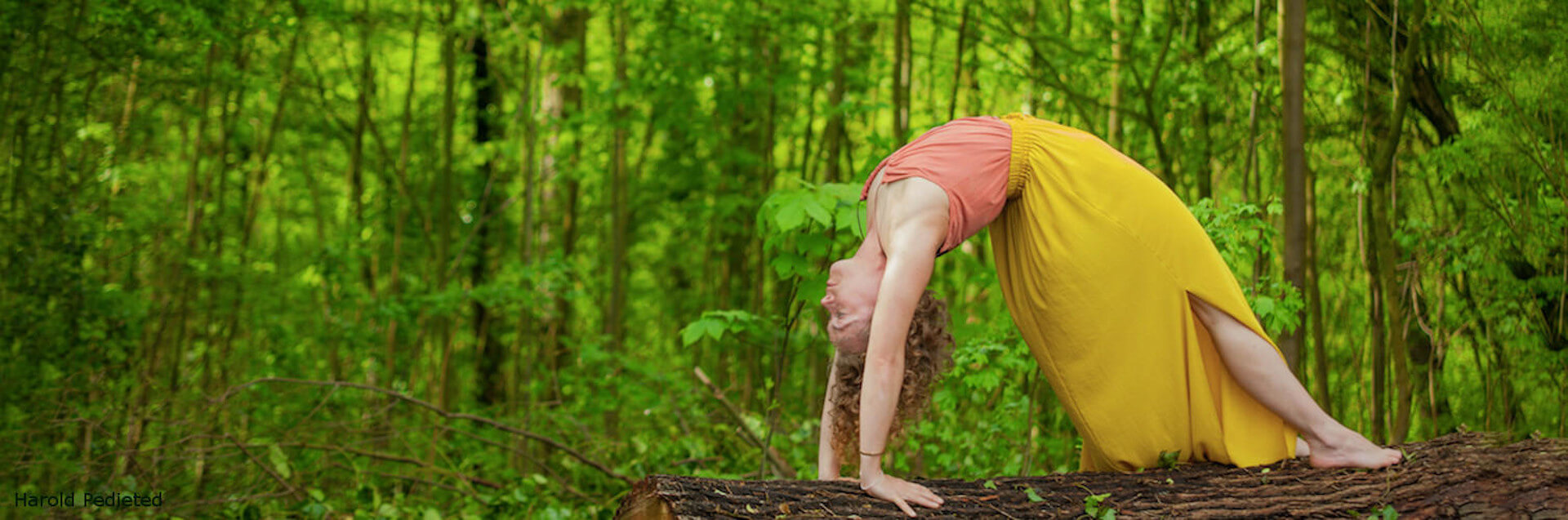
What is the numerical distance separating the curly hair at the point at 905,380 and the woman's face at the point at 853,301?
0.07m

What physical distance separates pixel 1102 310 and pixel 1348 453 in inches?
27.7

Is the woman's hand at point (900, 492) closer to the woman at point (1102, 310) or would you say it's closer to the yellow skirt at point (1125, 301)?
the woman at point (1102, 310)

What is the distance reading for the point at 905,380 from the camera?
2.77m

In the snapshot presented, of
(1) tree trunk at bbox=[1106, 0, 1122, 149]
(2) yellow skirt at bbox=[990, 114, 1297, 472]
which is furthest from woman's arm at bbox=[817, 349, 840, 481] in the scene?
(1) tree trunk at bbox=[1106, 0, 1122, 149]

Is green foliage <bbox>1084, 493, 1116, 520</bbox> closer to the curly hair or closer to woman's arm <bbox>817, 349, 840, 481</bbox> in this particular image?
the curly hair

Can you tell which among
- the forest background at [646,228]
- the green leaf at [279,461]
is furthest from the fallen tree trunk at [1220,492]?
the green leaf at [279,461]

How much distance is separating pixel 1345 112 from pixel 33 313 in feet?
21.2

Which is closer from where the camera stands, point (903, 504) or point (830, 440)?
point (903, 504)

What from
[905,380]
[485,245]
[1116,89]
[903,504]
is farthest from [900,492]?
[485,245]

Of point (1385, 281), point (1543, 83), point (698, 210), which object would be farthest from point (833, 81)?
point (1543, 83)

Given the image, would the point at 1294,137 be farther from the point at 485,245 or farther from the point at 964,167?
the point at 485,245

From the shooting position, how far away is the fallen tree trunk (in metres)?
2.24

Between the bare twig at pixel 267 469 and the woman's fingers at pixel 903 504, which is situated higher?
the woman's fingers at pixel 903 504

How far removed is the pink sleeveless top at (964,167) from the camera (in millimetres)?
2596
